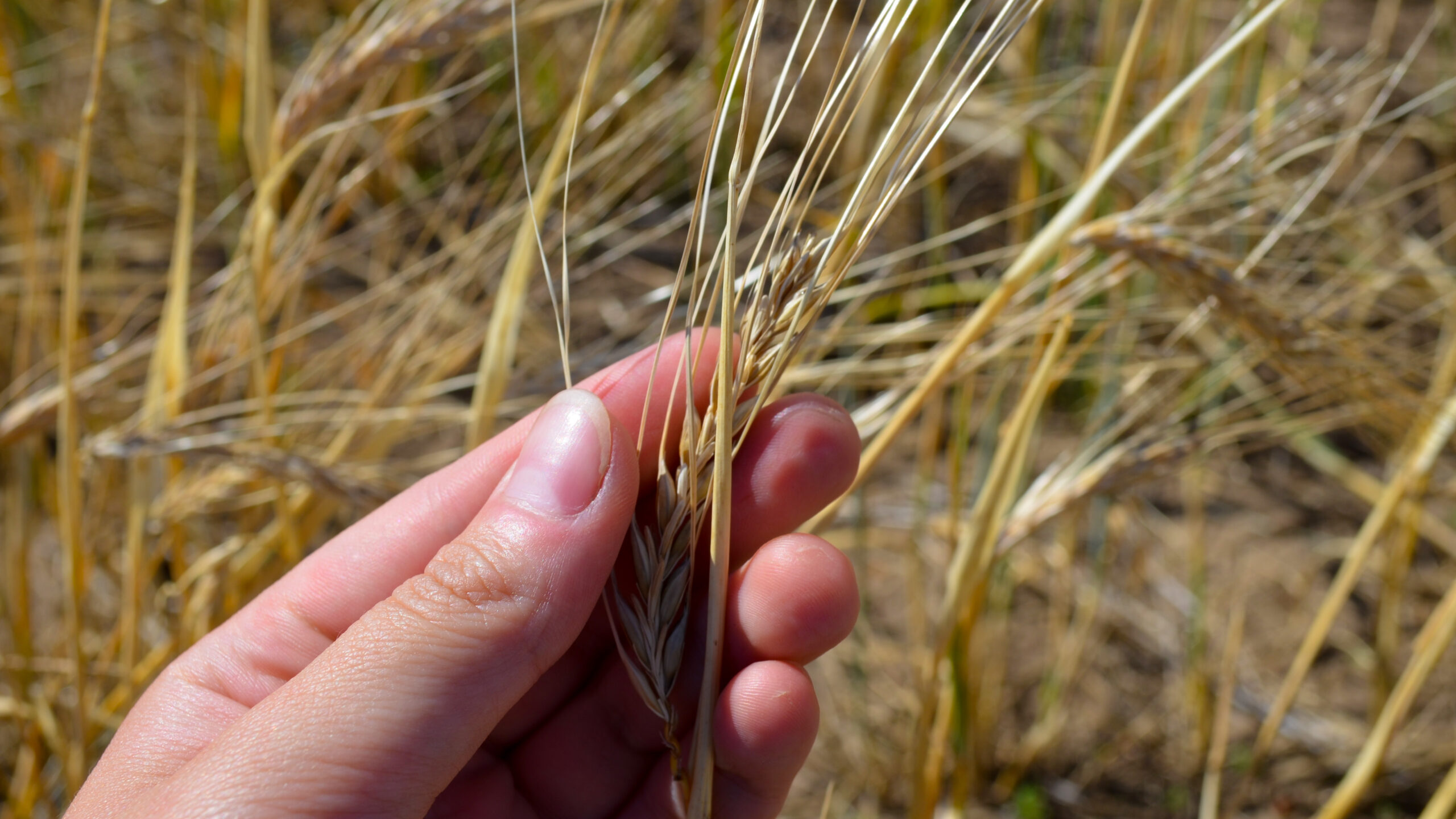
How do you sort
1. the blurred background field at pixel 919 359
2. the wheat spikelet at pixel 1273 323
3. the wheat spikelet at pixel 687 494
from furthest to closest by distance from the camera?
1. the blurred background field at pixel 919 359
2. the wheat spikelet at pixel 1273 323
3. the wheat spikelet at pixel 687 494

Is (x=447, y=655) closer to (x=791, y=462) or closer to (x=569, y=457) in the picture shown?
(x=569, y=457)

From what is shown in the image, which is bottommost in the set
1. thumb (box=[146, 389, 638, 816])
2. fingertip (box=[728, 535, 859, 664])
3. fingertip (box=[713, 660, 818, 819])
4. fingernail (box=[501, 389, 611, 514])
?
fingertip (box=[713, 660, 818, 819])

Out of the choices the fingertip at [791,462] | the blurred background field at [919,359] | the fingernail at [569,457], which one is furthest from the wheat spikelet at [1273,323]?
the fingernail at [569,457]

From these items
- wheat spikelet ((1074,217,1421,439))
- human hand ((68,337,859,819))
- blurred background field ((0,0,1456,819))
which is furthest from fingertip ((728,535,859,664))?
wheat spikelet ((1074,217,1421,439))

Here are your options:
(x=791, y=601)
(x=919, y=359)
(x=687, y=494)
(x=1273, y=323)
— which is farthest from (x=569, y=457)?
(x=1273, y=323)

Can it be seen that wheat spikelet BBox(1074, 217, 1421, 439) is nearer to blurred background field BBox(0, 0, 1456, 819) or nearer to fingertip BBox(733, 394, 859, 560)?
blurred background field BBox(0, 0, 1456, 819)

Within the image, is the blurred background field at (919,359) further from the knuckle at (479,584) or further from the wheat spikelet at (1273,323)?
the knuckle at (479,584)
